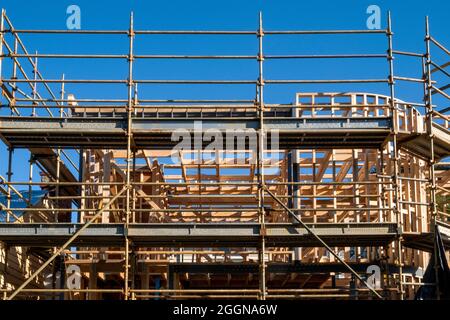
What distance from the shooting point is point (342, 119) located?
21375 millimetres

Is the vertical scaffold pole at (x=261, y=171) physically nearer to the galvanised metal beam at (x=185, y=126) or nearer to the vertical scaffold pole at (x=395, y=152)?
the galvanised metal beam at (x=185, y=126)

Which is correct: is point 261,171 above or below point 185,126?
below

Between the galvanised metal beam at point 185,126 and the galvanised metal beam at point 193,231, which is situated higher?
the galvanised metal beam at point 185,126

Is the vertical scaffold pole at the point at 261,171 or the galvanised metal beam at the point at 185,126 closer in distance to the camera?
the vertical scaffold pole at the point at 261,171

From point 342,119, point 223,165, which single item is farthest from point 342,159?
point 342,119

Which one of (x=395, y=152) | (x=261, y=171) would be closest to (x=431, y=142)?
(x=395, y=152)

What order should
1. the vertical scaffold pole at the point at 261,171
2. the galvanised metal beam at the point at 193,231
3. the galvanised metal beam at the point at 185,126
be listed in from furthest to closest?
the galvanised metal beam at the point at 185,126 → the galvanised metal beam at the point at 193,231 → the vertical scaffold pole at the point at 261,171

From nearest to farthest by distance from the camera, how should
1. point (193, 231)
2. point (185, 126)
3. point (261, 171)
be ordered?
1. point (193, 231)
2. point (261, 171)
3. point (185, 126)

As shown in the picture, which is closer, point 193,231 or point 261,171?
point 193,231

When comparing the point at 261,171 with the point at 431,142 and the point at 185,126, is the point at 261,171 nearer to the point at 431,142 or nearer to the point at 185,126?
the point at 185,126

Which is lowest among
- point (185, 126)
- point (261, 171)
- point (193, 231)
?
point (193, 231)

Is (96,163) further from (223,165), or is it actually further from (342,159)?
(342,159)

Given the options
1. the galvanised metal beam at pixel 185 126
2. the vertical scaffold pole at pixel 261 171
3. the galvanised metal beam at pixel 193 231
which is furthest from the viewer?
the galvanised metal beam at pixel 185 126
